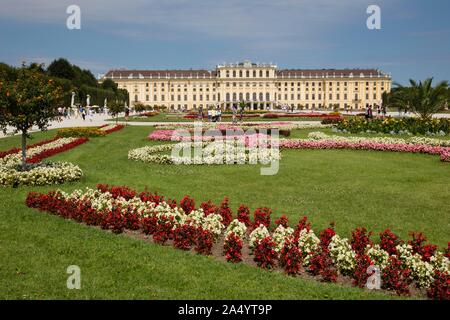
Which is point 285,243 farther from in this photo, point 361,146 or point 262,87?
point 262,87

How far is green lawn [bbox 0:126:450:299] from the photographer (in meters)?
4.58

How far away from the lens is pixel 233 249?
5.38 meters

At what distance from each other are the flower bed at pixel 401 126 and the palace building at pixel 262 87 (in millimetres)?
79346

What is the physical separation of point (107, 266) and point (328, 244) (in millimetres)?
2365

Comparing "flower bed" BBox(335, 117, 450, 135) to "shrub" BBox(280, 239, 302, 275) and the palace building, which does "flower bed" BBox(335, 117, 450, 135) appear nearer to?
"shrub" BBox(280, 239, 302, 275)

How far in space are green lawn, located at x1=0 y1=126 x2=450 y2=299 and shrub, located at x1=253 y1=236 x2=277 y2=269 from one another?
0.13 meters

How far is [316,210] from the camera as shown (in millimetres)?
7453

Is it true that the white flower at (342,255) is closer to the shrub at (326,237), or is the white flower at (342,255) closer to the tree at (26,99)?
the shrub at (326,237)

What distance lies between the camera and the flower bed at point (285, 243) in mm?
4723

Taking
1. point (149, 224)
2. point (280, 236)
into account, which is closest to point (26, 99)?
point (149, 224)

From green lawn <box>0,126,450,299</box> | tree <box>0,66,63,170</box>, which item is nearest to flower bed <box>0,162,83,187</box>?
green lawn <box>0,126,450,299</box>

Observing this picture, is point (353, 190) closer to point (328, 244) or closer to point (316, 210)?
point (316, 210)

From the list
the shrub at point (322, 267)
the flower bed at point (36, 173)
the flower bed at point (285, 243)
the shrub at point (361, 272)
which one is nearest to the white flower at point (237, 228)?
the flower bed at point (285, 243)

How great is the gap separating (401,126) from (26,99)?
48.5 ft
